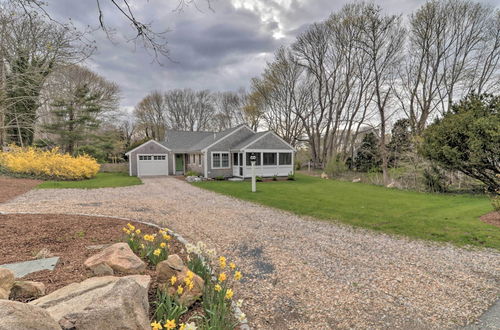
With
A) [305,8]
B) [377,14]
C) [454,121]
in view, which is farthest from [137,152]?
[377,14]

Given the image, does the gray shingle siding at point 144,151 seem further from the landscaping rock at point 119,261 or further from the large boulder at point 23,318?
the large boulder at point 23,318

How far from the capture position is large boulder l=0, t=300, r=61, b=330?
52.1 inches

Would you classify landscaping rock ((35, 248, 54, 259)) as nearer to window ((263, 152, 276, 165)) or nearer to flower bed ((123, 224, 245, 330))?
flower bed ((123, 224, 245, 330))

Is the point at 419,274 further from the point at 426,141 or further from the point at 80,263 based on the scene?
the point at 426,141

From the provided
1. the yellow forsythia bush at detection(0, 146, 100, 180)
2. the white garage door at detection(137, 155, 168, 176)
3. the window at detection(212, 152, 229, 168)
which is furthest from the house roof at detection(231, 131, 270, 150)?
the yellow forsythia bush at detection(0, 146, 100, 180)

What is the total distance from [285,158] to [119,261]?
17378 mm

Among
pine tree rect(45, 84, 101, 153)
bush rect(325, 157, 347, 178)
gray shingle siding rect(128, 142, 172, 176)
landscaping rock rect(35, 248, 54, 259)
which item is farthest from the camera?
pine tree rect(45, 84, 101, 153)

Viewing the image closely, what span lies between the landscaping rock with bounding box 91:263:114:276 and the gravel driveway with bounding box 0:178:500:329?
160cm

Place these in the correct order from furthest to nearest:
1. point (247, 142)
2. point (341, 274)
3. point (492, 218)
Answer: point (247, 142)
point (492, 218)
point (341, 274)

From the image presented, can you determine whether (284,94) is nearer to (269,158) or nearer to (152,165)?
(269,158)

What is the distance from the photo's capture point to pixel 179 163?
73.1ft

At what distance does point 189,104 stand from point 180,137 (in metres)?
14.9

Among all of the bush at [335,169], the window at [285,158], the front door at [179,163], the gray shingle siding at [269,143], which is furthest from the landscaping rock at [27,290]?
the front door at [179,163]

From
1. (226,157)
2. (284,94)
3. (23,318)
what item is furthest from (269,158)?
(23,318)
